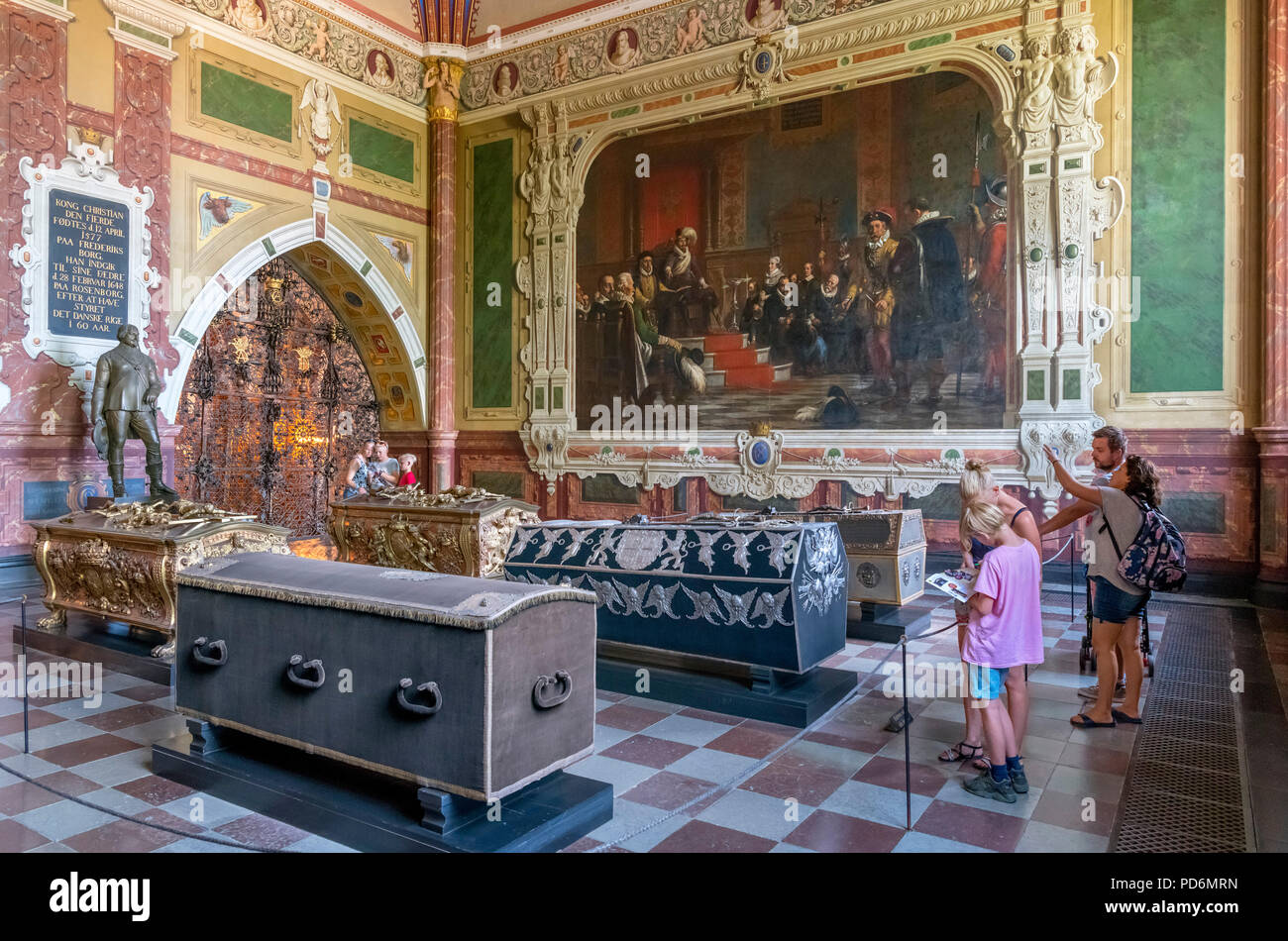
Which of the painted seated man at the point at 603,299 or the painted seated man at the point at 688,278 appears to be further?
the painted seated man at the point at 603,299

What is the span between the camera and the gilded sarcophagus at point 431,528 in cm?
709

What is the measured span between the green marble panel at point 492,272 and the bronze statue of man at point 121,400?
198 inches

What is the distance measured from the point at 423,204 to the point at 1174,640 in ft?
37.0

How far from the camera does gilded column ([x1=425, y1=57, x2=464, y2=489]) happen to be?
498 inches

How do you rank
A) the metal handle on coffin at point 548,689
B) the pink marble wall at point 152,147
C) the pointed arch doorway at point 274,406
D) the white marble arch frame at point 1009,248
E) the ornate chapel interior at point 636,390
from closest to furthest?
the metal handle on coffin at point 548,689 → the ornate chapel interior at point 636,390 → the white marble arch frame at point 1009,248 → the pink marble wall at point 152,147 → the pointed arch doorway at point 274,406

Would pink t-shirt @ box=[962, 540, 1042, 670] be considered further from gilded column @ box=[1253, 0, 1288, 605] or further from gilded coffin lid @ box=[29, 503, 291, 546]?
gilded column @ box=[1253, 0, 1288, 605]

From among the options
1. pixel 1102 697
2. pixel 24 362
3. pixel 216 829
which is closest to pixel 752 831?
pixel 216 829

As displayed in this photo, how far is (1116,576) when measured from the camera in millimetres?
4059

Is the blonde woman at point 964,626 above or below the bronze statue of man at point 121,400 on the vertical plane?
below

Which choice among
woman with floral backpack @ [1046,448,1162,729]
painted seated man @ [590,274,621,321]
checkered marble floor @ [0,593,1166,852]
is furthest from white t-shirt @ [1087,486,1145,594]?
painted seated man @ [590,274,621,321]

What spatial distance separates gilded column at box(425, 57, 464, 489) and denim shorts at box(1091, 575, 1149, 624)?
1005cm

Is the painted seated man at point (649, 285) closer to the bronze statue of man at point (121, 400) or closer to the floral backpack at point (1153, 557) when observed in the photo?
the bronze statue of man at point (121, 400)

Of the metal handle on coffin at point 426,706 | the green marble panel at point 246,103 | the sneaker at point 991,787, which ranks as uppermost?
the green marble panel at point 246,103

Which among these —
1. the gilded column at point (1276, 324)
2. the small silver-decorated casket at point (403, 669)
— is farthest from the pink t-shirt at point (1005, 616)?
the gilded column at point (1276, 324)
